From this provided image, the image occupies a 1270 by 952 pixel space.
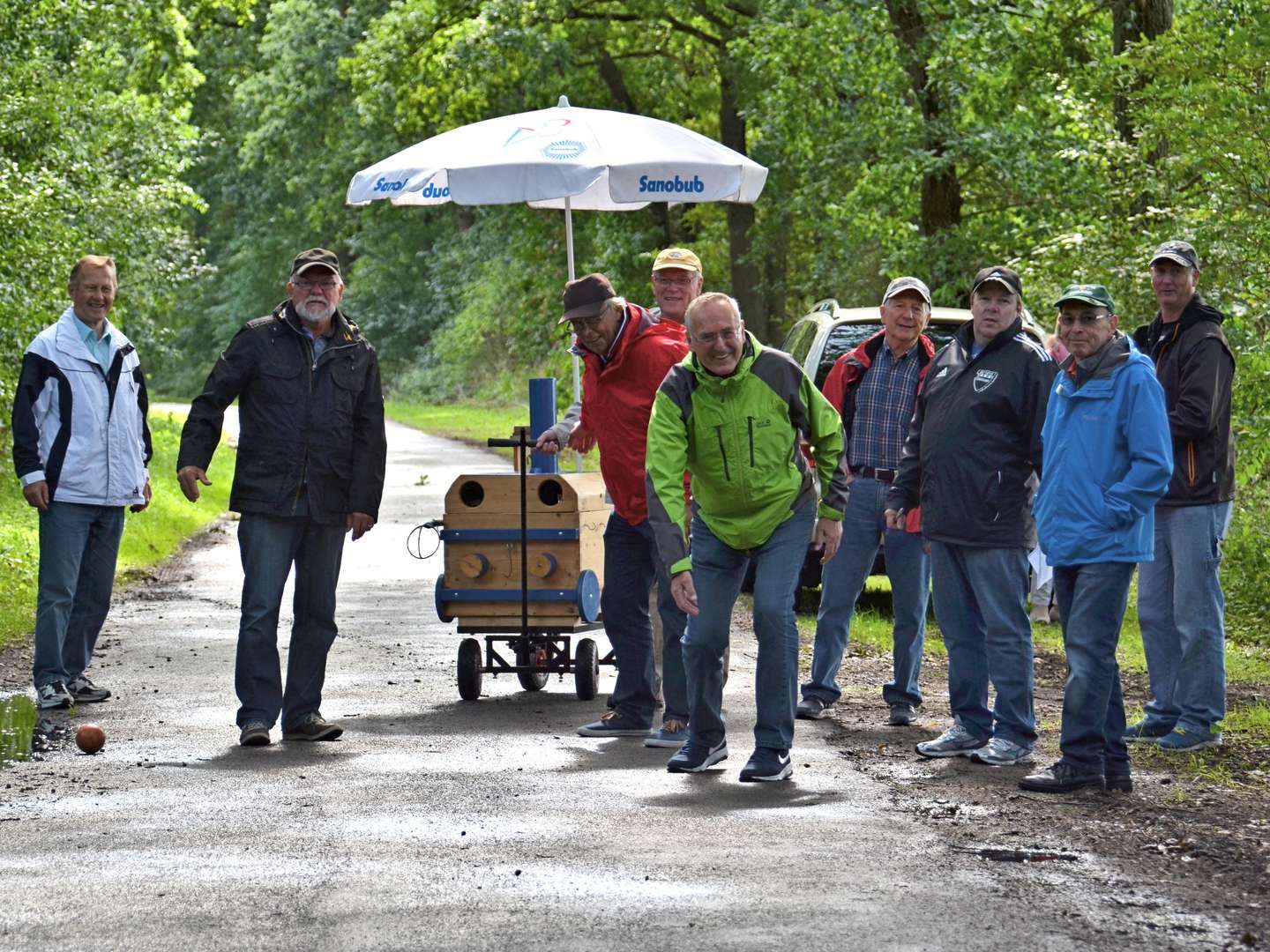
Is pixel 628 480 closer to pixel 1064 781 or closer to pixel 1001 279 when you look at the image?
pixel 1001 279

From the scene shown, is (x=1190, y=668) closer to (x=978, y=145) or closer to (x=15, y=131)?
(x=978, y=145)

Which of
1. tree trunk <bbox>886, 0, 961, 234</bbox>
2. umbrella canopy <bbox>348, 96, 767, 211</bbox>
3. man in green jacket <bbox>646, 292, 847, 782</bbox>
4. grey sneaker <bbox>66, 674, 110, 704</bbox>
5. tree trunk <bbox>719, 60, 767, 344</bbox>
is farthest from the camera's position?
tree trunk <bbox>719, 60, 767, 344</bbox>

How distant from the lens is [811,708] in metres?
10.1

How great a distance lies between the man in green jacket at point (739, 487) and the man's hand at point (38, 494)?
3.45 metres

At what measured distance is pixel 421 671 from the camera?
1173 centimetres

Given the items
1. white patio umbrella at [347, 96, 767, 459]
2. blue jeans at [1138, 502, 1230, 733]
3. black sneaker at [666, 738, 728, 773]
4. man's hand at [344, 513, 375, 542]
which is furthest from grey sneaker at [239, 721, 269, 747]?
blue jeans at [1138, 502, 1230, 733]

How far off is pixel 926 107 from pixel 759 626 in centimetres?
1538

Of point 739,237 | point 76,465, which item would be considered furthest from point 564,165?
point 739,237

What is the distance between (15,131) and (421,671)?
11446 mm

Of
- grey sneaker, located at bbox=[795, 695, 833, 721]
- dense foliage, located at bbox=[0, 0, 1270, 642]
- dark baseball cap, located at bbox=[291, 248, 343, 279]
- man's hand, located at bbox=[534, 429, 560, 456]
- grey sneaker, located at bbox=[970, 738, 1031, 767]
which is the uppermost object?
dense foliage, located at bbox=[0, 0, 1270, 642]

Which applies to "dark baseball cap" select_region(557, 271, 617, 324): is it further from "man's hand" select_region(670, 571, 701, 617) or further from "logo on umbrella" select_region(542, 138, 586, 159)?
"logo on umbrella" select_region(542, 138, 586, 159)

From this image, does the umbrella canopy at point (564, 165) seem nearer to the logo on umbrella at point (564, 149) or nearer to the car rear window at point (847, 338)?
the logo on umbrella at point (564, 149)

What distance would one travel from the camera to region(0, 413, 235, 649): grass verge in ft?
46.6

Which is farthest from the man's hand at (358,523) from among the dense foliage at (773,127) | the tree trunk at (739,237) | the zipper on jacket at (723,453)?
the tree trunk at (739,237)
